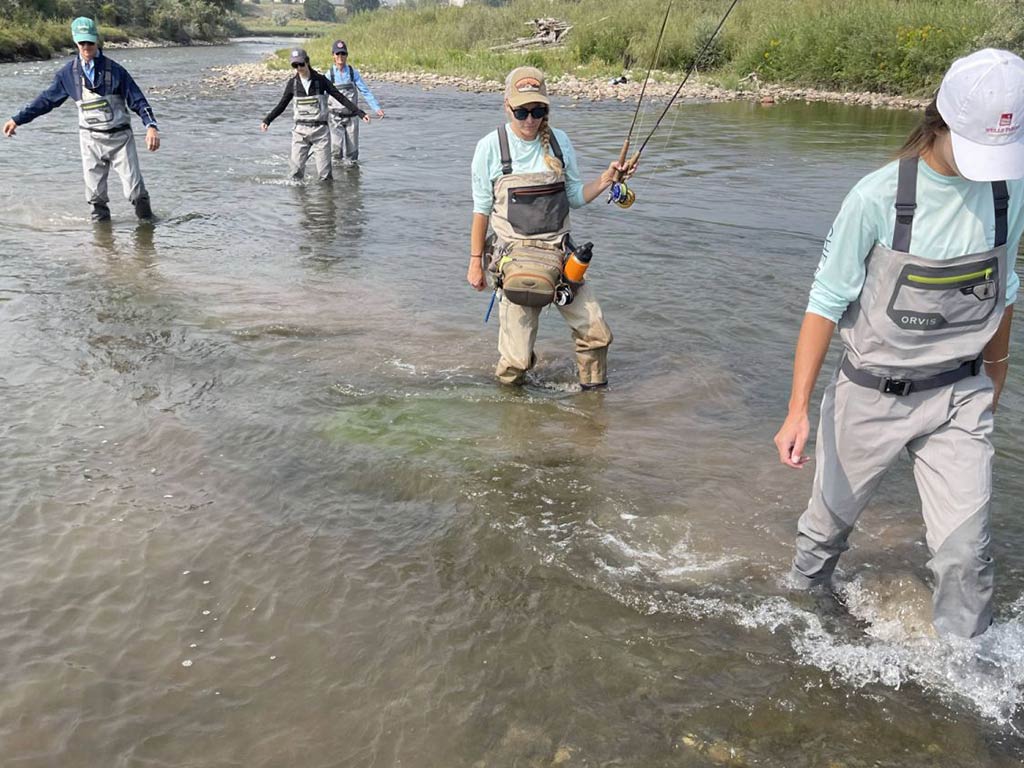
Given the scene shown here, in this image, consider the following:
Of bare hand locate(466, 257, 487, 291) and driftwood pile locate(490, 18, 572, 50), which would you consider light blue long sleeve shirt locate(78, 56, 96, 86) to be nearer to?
bare hand locate(466, 257, 487, 291)

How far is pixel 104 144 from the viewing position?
10.4 m

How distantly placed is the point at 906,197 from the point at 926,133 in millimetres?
225

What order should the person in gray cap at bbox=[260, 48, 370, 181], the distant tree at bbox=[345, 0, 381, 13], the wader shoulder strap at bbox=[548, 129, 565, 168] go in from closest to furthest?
the wader shoulder strap at bbox=[548, 129, 565, 168]
the person in gray cap at bbox=[260, 48, 370, 181]
the distant tree at bbox=[345, 0, 381, 13]

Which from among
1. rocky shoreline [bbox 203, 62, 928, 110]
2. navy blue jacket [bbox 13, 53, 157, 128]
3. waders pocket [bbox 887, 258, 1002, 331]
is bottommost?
waders pocket [bbox 887, 258, 1002, 331]

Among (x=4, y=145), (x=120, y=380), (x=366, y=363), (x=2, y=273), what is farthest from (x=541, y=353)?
(x=4, y=145)

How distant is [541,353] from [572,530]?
2.83 m

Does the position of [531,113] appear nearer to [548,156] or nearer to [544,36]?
[548,156]

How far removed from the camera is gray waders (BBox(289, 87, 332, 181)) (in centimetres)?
1315

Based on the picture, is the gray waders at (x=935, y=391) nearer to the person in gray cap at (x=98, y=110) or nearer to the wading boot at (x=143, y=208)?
the person in gray cap at (x=98, y=110)

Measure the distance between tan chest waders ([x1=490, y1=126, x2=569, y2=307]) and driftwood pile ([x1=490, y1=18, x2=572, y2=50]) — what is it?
4263 centimetres

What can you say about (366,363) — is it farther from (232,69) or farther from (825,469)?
(232,69)

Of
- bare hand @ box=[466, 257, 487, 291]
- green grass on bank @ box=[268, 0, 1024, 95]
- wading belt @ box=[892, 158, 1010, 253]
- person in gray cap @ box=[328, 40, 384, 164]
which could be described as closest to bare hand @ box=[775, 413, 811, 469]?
wading belt @ box=[892, 158, 1010, 253]

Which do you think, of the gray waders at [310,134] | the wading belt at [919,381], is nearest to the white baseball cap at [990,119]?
the wading belt at [919,381]

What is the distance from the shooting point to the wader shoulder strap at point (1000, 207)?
9.72 ft
